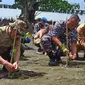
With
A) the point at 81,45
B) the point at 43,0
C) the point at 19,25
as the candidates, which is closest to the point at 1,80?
the point at 19,25

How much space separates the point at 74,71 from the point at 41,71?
700 mm

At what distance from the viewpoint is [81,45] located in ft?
35.6

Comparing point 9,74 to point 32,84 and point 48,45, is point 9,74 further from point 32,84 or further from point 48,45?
point 48,45

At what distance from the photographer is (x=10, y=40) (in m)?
7.26

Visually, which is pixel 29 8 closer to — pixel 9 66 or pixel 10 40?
pixel 10 40

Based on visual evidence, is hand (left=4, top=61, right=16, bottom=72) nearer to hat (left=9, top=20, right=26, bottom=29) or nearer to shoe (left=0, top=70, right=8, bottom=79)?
shoe (left=0, top=70, right=8, bottom=79)

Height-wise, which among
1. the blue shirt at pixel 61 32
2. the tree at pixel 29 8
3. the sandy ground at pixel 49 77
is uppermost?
the blue shirt at pixel 61 32

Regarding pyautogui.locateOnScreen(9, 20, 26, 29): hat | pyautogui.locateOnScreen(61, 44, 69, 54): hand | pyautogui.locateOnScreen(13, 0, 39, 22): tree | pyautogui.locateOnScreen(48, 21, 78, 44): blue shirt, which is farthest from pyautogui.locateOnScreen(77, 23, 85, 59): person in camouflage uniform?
pyautogui.locateOnScreen(13, 0, 39, 22): tree

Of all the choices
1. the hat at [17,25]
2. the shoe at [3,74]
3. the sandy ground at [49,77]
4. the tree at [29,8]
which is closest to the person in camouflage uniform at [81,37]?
the sandy ground at [49,77]

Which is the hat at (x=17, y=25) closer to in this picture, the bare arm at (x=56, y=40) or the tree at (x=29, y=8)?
the bare arm at (x=56, y=40)

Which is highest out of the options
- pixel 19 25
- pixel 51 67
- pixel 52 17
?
pixel 19 25

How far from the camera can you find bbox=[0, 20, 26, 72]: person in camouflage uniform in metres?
6.68

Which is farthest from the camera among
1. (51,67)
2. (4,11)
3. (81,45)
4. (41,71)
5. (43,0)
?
(4,11)

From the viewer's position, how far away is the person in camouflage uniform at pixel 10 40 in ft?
21.9
